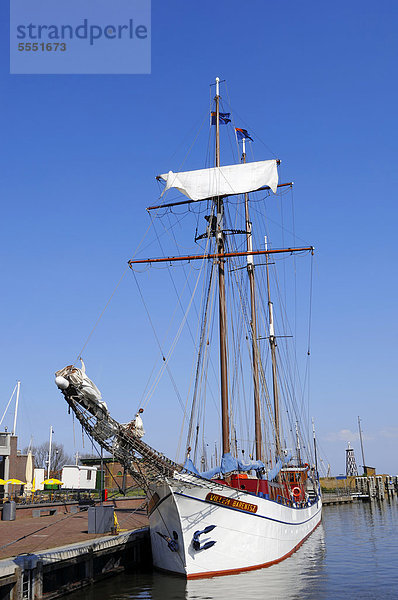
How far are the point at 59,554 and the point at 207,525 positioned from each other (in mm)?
5206

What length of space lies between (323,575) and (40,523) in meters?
14.6

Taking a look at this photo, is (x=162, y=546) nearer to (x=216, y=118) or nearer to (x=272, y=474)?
(x=272, y=474)

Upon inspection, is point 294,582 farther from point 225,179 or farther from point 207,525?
point 225,179

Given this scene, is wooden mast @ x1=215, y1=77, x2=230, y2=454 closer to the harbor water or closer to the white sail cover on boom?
the white sail cover on boom

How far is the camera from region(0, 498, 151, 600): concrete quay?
16141 millimetres

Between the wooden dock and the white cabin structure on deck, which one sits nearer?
the white cabin structure on deck

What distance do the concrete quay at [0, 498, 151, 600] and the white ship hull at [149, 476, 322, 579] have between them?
7.59ft

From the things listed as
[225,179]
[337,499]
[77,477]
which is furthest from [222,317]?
[337,499]

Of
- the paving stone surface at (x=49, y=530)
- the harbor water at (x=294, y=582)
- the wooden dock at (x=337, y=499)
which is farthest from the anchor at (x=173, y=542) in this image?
the wooden dock at (x=337, y=499)

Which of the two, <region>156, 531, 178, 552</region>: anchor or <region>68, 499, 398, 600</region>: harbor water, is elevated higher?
<region>156, 531, 178, 552</region>: anchor

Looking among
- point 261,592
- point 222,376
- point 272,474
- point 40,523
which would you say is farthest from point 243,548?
point 40,523

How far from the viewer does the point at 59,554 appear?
58.5ft

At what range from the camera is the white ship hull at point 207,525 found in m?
19.9

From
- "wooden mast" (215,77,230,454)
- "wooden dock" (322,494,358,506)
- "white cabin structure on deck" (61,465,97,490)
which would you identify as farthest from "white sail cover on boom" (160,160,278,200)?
"wooden dock" (322,494,358,506)
